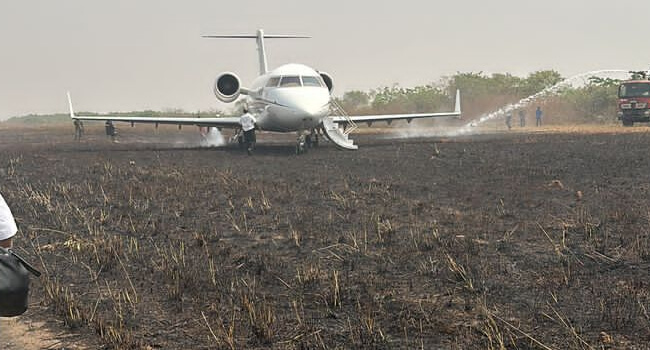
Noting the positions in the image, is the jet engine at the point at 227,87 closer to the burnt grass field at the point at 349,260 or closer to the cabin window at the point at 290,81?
the cabin window at the point at 290,81

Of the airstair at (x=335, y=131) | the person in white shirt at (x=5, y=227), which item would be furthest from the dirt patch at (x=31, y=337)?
the airstair at (x=335, y=131)

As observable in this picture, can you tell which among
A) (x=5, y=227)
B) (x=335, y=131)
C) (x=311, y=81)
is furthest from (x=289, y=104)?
(x=5, y=227)

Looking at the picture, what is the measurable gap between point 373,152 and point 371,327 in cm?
1861

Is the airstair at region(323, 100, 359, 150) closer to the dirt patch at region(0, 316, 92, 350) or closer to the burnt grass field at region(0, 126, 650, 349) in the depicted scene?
the burnt grass field at region(0, 126, 650, 349)

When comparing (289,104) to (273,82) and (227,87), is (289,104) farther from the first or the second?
(227,87)

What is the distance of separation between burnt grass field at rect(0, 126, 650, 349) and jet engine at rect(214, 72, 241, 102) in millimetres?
12053

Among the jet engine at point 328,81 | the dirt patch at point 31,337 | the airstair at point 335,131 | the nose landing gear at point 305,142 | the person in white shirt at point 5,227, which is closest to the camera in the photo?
the person in white shirt at point 5,227

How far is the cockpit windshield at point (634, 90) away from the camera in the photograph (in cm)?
4012

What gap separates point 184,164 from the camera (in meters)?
19.5

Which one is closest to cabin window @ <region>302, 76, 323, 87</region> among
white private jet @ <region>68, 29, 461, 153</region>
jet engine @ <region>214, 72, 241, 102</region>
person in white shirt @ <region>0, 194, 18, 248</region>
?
white private jet @ <region>68, 29, 461, 153</region>

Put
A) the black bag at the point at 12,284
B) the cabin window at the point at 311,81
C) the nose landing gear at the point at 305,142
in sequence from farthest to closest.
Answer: the nose landing gear at the point at 305,142 → the cabin window at the point at 311,81 → the black bag at the point at 12,284

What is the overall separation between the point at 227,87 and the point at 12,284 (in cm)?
2372

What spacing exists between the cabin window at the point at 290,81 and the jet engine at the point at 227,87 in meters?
3.60

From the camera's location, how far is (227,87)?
2634 centimetres
